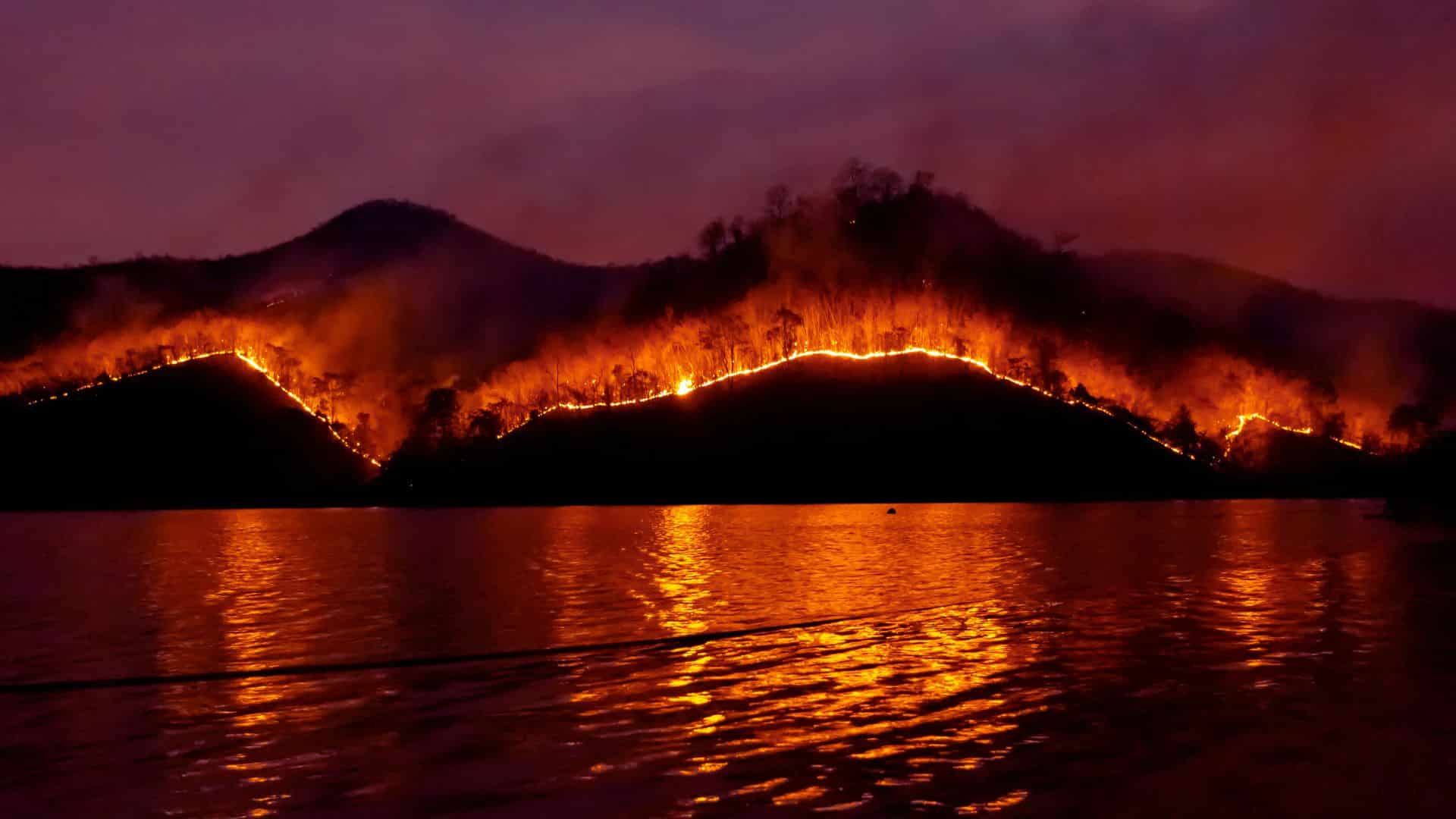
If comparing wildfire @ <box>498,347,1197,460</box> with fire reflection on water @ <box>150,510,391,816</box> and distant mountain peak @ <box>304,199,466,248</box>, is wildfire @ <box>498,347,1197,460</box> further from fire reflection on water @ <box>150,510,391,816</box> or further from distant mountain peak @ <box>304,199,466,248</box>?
distant mountain peak @ <box>304,199,466,248</box>

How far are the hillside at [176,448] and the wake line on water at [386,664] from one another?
6947 centimetres

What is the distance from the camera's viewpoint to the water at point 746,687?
33.6 feet

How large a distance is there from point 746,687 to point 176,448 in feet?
284

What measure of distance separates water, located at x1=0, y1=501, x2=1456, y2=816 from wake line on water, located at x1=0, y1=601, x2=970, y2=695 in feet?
0.42

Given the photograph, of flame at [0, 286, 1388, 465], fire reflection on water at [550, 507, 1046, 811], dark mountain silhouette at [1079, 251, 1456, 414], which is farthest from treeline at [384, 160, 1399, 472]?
fire reflection on water at [550, 507, 1046, 811]

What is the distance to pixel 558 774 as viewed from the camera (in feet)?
34.9

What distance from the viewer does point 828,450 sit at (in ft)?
270

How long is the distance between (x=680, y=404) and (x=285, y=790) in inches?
3116

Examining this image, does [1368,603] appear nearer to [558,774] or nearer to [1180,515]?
[558,774]

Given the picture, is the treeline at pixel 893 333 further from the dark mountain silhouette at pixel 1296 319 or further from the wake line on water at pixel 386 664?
the wake line on water at pixel 386 664

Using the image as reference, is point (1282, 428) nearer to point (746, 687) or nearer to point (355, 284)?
point (746, 687)

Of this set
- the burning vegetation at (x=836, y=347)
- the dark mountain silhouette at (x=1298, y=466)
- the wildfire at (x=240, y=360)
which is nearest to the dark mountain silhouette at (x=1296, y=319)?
the burning vegetation at (x=836, y=347)

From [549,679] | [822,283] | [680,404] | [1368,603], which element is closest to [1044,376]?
[822,283]

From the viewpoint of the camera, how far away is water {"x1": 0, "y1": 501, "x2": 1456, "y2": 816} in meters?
10.2
